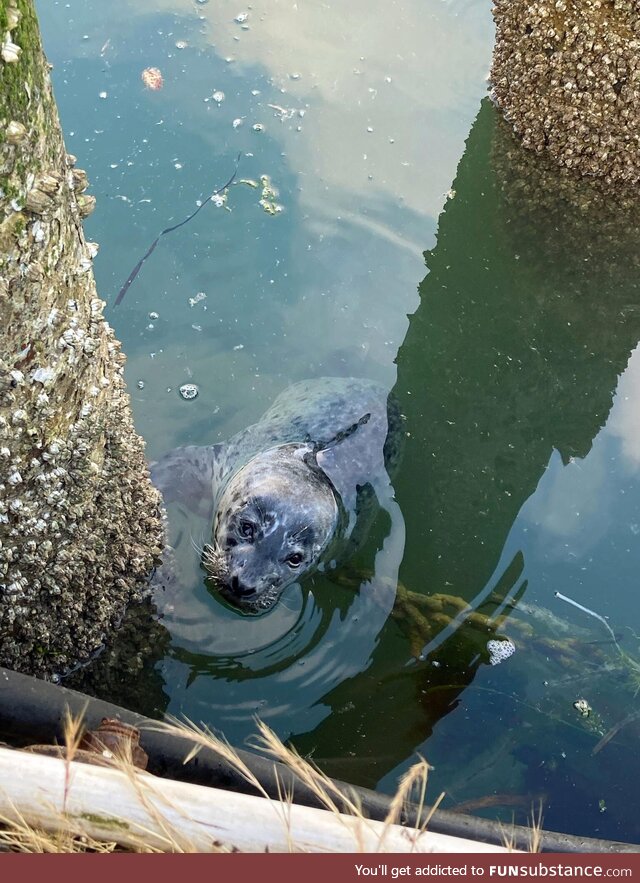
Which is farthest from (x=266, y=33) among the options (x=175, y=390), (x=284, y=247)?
(x=175, y=390)

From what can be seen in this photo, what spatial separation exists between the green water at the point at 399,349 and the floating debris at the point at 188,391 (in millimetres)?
32

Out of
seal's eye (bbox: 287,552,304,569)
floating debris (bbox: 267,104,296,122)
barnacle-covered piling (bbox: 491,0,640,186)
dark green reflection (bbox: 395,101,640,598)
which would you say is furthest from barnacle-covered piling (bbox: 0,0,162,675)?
barnacle-covered piling (bbox: 491,0,640,186)

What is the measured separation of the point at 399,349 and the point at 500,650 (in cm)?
172

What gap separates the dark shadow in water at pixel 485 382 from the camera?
3379 millimetres

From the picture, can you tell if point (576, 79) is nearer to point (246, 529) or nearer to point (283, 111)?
point (283, 111)

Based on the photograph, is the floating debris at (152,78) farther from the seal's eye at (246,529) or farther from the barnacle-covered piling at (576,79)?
the seal's eye at (246,529)

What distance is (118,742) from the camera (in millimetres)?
2172

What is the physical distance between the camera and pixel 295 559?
3.59 metres

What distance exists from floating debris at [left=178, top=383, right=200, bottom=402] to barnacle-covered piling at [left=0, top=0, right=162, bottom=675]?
1007 mm

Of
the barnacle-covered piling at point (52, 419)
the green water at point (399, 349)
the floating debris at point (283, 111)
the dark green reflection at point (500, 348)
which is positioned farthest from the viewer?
the floating debris at point (283, 111)

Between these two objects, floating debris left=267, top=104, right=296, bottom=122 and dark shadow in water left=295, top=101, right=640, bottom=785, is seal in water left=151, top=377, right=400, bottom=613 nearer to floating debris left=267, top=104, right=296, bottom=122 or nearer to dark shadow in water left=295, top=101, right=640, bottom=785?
dark shadow in water left=295, top=101, right=640, bottom=785

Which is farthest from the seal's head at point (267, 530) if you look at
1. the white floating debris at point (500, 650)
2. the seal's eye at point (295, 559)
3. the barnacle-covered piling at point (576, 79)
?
the barnacle-covered piling at point (576, 79)

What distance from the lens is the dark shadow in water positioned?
3.38m
